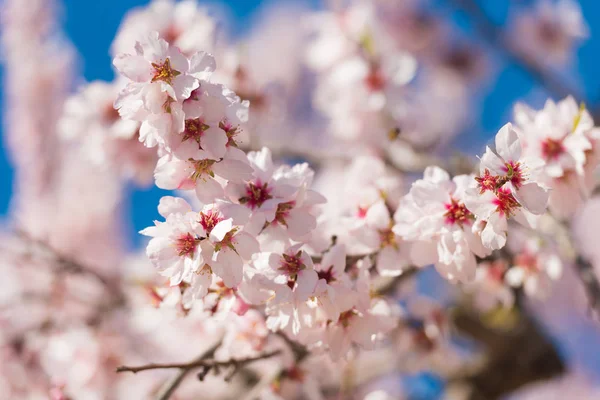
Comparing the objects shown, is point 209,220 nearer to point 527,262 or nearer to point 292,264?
point 292,264

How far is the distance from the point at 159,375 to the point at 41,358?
34cm

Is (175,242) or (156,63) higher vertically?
(156,63)

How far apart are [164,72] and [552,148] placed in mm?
575

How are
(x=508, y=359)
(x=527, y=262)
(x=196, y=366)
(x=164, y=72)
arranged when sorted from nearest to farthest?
(x=164, y=72)
(x=196, y=366)
(x=527, y=262)
(x=508, y=359)

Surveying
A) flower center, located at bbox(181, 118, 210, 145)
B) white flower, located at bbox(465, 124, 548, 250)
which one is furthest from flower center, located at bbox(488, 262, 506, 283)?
flower center, located at bbox(181, 118, 210, 145)

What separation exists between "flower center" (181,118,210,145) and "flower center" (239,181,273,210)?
9 cm

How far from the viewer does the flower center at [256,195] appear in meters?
0.70

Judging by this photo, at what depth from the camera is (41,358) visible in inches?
56.6

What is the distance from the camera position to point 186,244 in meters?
0.67

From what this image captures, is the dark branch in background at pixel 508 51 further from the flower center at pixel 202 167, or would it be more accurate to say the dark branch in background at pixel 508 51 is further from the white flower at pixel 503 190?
the flower center at pixel 202 167

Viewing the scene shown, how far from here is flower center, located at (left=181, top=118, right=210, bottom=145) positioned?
65cm

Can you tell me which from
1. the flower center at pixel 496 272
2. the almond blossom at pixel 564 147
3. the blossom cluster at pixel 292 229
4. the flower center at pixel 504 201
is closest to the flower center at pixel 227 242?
the blossom cluster at pixel 292 229

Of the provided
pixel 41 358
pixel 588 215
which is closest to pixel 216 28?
pixel 41 358

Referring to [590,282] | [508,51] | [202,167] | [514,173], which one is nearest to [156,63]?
[202,167]
